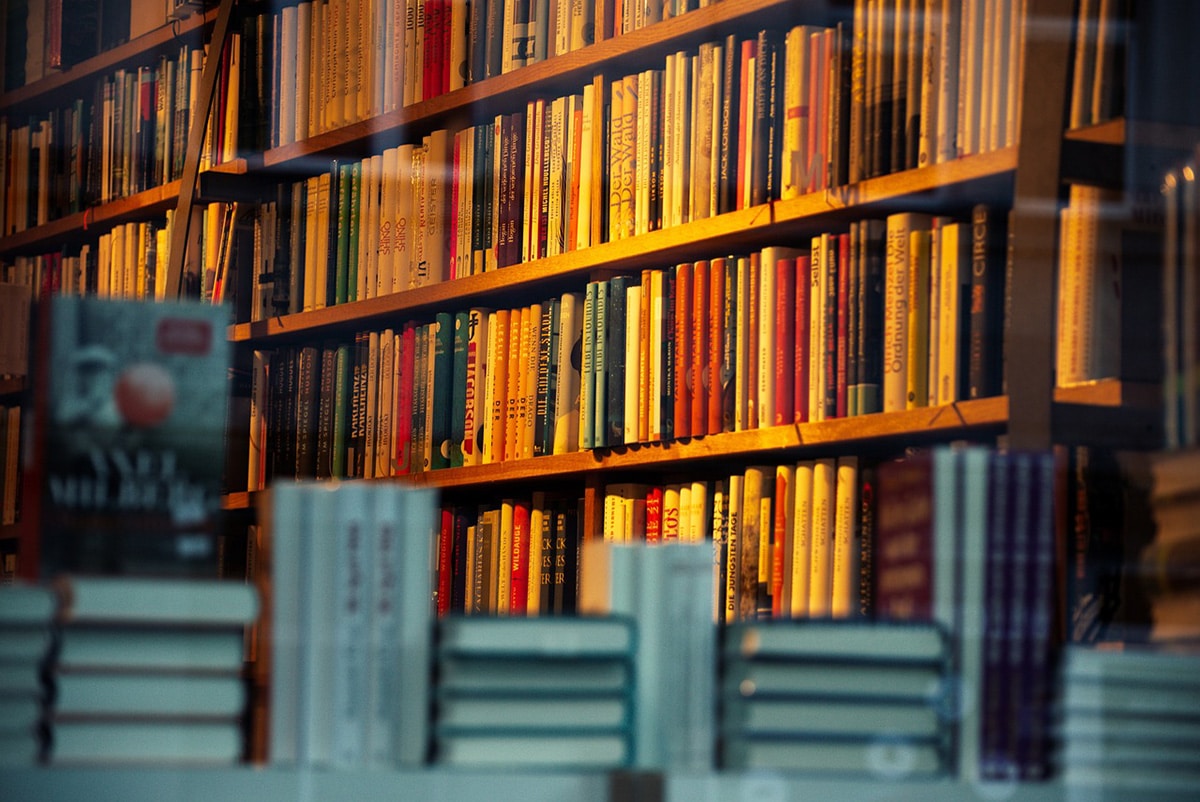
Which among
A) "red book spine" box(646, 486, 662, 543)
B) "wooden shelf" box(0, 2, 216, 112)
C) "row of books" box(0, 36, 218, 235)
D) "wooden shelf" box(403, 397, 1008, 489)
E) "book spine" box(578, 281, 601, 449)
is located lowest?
"red book spine" box(646, 486, 662, 543)

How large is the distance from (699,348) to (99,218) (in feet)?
4.02

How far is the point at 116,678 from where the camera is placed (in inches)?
44.1

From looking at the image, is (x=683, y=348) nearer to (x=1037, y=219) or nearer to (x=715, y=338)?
(x=715, y=338)

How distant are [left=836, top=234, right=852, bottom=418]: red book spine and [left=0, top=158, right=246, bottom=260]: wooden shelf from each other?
1.26 metres

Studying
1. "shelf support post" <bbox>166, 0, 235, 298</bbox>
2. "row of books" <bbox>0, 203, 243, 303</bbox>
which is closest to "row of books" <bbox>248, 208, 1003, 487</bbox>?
"row of books" <bbox>0, 203, 243, 303</bbox>

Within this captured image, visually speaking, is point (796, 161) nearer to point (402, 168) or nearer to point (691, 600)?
point (402, 168)

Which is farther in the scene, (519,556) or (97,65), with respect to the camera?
(97,65)

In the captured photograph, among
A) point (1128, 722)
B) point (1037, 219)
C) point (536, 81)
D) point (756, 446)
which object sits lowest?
point (1128, 722)

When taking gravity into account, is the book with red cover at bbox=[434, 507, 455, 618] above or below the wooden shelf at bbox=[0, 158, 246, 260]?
below

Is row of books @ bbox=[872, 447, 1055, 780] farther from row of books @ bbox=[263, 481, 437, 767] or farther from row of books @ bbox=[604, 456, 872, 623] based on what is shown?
row of books @ bbox=[604, 456, 872, 623]

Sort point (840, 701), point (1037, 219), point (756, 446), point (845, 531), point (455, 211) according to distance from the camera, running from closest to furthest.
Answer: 1. point (840, 701)
2. point (1037, 219)
3. point (845, 531)
4. point (756, 446)
5. point (455, 211)

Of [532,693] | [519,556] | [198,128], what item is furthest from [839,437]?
[198,128]

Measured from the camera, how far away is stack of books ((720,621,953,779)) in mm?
1216

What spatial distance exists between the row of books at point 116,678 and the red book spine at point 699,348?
123cm
